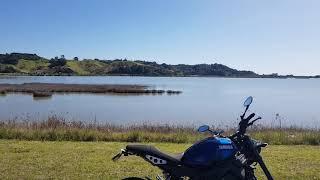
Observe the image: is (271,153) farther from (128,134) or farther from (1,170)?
Answer: (1,170)

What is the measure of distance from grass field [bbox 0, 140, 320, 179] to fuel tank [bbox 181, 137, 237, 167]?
149 inches

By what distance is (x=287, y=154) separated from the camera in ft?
42.4

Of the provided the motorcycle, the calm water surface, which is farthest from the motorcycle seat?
the calm water surface

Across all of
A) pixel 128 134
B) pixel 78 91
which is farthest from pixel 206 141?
pixel 78 91

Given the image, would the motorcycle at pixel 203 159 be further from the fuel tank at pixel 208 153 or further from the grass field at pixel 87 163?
the grass field at pixel 87 163

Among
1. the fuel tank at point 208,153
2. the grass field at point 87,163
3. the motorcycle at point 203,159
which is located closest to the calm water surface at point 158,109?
the grass field at point 87,163

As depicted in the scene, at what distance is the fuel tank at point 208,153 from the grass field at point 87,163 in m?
3.79

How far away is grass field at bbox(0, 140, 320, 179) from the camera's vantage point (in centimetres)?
938

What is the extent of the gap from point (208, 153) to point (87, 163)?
5511mm

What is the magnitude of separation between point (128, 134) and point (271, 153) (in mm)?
5788

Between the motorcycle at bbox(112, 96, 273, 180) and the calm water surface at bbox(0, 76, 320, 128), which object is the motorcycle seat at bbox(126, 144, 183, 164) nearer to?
the motorcycle at bbox(112, 96, 273, 180)

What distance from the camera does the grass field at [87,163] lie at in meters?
9.38

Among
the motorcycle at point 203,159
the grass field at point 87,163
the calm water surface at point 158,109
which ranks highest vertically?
the motorcycle at point 203,159

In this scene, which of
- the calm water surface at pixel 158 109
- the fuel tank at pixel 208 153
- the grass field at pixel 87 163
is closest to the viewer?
the fuel tank at pixel 208 153
